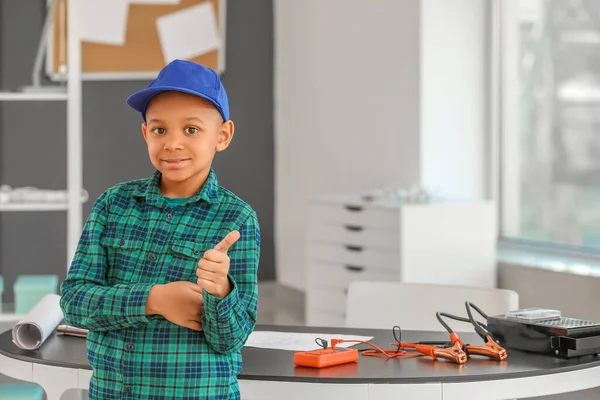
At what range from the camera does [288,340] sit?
6.91 feet

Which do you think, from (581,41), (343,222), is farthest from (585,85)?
(343,222)

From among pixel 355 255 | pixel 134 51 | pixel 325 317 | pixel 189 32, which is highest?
pixel 189 32

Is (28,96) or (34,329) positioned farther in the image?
(28,96)

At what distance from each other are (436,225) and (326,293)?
730mm

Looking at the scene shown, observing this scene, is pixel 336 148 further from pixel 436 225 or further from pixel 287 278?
pixel 436 225

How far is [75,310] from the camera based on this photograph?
146 centimetres

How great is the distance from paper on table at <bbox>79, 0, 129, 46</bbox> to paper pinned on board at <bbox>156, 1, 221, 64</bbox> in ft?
0.77

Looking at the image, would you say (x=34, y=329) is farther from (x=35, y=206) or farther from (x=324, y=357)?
(x=35, y=206)

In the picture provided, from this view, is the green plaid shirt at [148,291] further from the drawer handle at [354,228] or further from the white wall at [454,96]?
the white wall at [454,96]

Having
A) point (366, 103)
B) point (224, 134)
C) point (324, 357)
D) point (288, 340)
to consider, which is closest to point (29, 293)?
point (366, 103)

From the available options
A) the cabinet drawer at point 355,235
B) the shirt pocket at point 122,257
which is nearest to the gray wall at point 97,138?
the cabinet drawer at point 355,235

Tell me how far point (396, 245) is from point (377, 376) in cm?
253

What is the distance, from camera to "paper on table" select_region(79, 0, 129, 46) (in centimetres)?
593

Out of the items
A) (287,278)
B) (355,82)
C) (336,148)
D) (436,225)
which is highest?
(355,82)
